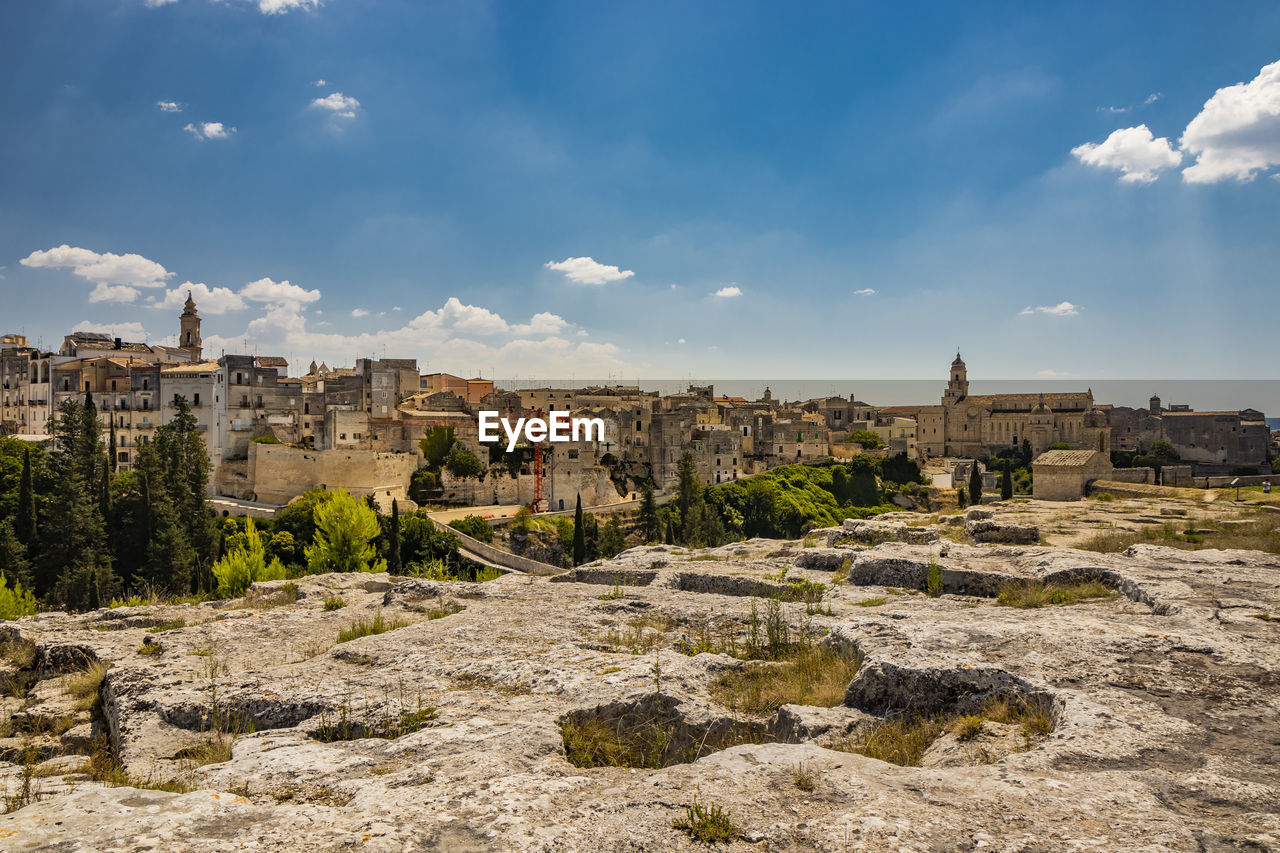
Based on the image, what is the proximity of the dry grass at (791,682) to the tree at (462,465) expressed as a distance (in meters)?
53.5

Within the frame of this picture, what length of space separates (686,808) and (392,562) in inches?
1444

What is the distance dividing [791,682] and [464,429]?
5823 cm

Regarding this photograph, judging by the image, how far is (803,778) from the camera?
11.9 feet

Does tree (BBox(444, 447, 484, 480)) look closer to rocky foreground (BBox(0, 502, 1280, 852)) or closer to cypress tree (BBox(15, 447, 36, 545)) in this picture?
cypress tree (BBox(15, 447, 36, 545))

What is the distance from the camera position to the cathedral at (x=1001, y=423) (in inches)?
3632

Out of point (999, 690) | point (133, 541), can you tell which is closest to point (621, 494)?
point (133, 541)

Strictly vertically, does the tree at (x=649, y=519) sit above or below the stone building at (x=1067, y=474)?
below

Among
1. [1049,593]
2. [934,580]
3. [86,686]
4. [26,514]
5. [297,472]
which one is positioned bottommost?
[26,514]

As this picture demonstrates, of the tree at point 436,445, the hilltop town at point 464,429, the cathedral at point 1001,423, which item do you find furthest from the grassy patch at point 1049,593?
the cathedral at point 1001,423

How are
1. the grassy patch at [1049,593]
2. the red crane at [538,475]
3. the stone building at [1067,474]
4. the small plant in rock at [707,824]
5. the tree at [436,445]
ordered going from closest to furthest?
1. the small plant in rock at [707,824]
2. the grassy patch at [1049,593]
3. the stone building at [1067,474]
4. the tree at [436,445]
5. the red crane at [538,475]

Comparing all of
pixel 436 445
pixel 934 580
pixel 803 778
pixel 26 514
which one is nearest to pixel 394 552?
pixel 26 514

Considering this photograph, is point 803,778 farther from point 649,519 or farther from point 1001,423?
point 1001,423

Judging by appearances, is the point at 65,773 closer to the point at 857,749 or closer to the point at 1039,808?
the point at 857,749

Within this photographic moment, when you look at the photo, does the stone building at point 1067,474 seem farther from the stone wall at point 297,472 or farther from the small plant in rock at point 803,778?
the stone wall at point 297,472
